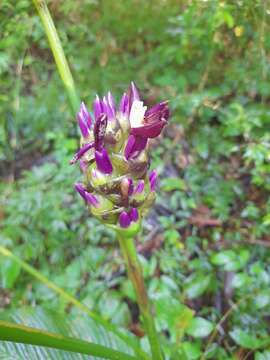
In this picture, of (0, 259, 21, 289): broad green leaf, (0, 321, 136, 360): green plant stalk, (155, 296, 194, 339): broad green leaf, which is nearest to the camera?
(0, 321, 136, 360): green plant stalk

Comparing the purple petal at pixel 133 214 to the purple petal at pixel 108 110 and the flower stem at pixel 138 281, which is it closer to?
the flower stem at pixel 138 281

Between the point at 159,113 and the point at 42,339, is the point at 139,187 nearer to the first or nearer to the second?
the point at 159,113

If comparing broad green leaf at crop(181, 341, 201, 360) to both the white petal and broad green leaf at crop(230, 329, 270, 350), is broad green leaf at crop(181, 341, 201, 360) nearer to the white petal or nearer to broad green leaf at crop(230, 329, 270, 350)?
broad green leaf at crop(230, 329, 270, 350)

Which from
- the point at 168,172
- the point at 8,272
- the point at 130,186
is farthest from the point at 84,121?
the point at 168,172

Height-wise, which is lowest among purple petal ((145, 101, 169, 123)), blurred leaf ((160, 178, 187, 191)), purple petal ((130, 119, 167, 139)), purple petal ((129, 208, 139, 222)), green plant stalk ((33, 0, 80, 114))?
blurred leaf ((160, 178, 187, 191))

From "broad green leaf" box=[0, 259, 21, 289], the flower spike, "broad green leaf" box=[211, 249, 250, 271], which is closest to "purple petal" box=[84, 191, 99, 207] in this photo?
the flower spike
